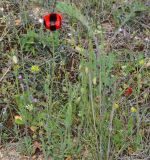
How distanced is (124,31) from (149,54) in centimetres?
25

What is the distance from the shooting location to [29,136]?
202 centimetres

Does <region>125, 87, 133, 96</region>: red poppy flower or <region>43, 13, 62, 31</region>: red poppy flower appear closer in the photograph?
<region>43, 13, 62, 31</region>: red poppy flower

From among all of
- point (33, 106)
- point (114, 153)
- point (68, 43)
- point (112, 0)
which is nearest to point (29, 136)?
point (33, 106)

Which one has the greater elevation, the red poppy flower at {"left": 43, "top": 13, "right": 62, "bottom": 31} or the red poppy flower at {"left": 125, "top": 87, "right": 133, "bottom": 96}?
the red poppy flower at {"left": 43, "top": 13, "right": 62, "bottom": 31}

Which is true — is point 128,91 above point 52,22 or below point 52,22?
below

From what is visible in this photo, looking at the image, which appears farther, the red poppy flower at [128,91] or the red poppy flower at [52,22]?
the red poppy flower at [128,91]

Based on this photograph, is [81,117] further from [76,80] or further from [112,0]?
[112,0]

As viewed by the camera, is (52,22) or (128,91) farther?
(128,91)

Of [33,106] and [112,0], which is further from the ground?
[112,0]

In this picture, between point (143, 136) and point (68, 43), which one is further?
point (68, 43)

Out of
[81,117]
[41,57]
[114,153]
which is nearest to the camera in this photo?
[114,153]

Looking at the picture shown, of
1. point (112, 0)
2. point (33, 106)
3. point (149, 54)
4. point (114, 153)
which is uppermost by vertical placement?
point (112, 0)

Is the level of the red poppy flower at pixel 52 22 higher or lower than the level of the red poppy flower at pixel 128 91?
higher

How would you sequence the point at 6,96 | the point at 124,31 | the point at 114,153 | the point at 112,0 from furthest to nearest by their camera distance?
the point at 112,0 → the point at 124,31 → the point at 6,96 → the point at 114,153
